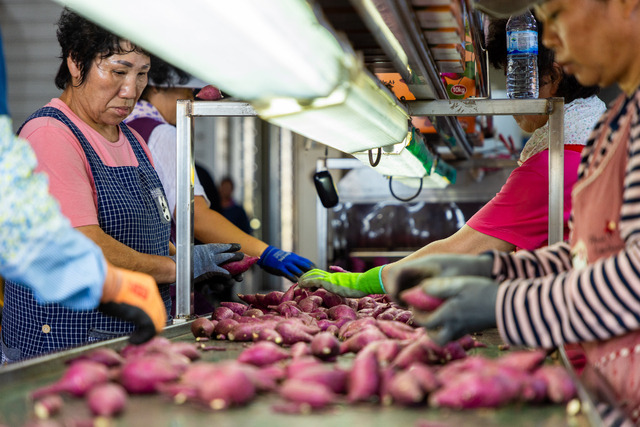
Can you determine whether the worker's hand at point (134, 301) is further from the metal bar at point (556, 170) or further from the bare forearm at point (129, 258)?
the metal bar at point (556, 170)

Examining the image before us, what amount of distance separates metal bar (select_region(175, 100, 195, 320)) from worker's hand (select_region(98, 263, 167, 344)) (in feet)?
2.40

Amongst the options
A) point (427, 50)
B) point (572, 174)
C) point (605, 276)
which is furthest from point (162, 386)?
point (572, 174)

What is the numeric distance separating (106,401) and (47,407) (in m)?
0.11

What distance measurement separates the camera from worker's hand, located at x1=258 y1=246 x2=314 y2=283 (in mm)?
3096

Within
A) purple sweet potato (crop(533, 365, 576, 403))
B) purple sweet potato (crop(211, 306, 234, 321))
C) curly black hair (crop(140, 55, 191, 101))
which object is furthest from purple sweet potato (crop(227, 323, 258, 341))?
curly black hair (crop(140, 55, 191, 101))

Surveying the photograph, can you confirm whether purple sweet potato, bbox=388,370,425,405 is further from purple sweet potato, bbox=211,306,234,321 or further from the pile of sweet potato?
purple sweet potato, bbox=211,306,234,321

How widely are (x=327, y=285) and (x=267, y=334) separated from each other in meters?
0.83

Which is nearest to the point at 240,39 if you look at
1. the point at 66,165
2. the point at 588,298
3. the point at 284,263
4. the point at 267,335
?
the point at 588,298

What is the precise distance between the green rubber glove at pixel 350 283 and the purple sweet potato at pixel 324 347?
0.97 meters

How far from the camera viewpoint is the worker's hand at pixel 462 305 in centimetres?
142

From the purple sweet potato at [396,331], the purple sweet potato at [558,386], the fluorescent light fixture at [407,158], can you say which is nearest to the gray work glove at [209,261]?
the fluorescent light fixture at [407,158]

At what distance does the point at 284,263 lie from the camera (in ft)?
10.3

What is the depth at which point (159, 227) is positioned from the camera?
2764 millimetres

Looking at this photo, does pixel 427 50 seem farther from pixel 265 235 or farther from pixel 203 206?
pixel 265 235
